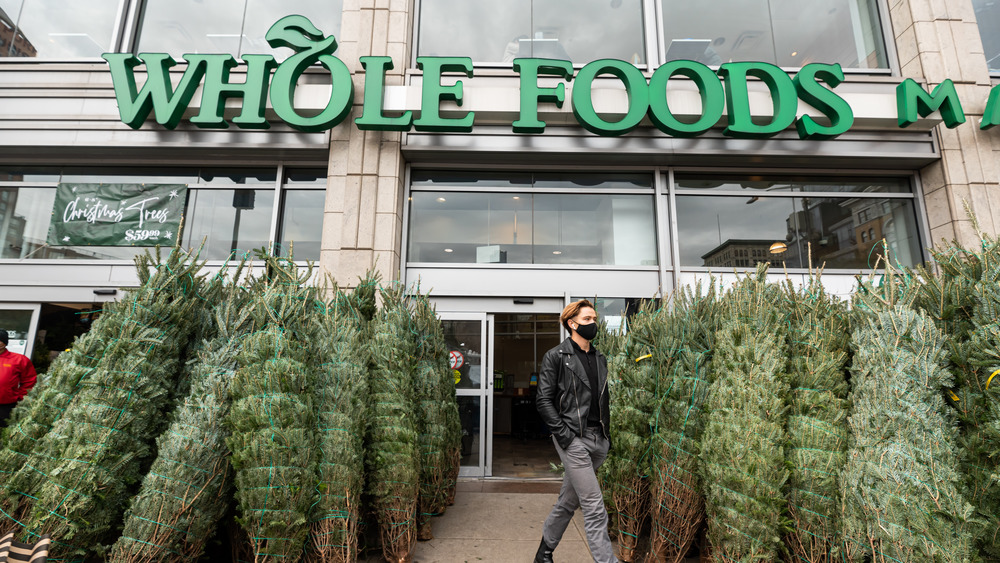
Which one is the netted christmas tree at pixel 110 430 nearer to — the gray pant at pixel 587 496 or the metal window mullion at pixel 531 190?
the gray pant at pixel 587 496

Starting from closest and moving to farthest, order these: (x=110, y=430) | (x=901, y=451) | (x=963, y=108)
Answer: (x=901, y=451) → (x=110, y=430) → (x=963, y=108)

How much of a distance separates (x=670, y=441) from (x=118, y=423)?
4.31 meters

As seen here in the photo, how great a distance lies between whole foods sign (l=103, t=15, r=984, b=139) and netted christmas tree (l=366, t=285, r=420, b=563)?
15.3 ft

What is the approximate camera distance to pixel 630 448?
4.21m

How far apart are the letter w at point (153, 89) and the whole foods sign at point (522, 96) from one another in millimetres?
16

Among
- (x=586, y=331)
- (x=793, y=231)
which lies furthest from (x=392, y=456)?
(x=793, y=231)

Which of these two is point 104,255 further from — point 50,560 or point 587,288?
point 587,288

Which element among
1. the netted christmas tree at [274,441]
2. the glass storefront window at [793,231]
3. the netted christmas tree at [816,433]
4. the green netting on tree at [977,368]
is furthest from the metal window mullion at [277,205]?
the green netting on tree at [977,368]

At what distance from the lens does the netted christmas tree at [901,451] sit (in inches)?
104

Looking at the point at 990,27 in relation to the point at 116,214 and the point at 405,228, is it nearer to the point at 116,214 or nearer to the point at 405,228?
the point at 405,228

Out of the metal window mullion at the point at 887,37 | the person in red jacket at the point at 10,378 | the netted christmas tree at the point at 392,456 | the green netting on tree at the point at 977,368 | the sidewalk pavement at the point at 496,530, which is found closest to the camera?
the green netting on tree at the point at 977,368

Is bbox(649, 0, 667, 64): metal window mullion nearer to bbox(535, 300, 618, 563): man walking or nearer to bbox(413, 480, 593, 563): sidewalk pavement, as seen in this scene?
bbox(535, 300, 618, 563): man walking

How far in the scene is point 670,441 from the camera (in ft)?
12.8

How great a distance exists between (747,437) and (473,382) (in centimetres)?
469
